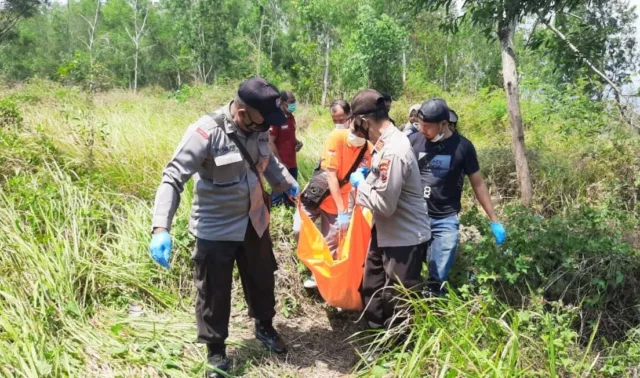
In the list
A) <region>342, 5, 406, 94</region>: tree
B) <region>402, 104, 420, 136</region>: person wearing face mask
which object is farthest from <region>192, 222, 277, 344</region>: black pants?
<region>342, 5, 406, 94</region>: tree

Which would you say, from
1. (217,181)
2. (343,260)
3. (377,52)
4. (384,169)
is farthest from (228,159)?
(377,52)

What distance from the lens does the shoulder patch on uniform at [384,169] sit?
2627mm

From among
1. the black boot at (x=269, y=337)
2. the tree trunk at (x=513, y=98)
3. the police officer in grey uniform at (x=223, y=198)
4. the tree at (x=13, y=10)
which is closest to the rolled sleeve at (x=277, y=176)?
the police officer in grey uniform at (x=223, y=198)

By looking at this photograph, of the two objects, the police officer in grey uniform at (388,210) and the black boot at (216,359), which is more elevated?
the police officer in grey uniform at (388,210)

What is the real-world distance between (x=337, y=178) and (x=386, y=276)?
0.96 meters

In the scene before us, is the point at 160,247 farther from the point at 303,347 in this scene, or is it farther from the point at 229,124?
the point at 303,347

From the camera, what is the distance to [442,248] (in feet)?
10.5

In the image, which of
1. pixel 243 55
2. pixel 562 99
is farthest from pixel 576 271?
pixel 243 55

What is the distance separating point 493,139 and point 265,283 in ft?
20.9

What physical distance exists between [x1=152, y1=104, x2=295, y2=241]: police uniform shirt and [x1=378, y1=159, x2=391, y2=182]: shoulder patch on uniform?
2.19 feet

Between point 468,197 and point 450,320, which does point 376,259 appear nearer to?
point 450,320

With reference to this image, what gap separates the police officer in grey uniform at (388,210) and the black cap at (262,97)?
19.6 inches

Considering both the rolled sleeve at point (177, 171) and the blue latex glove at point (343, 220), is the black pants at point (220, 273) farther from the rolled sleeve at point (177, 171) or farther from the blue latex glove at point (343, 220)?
the blue latex glove at point (343, 220)

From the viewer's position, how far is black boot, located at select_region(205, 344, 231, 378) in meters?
2.79
